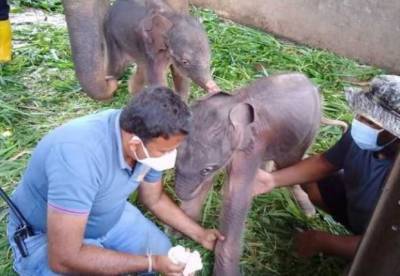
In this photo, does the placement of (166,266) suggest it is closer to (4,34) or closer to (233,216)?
(233,216)

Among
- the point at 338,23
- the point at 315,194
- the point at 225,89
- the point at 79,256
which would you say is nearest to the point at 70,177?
the point at 79,256

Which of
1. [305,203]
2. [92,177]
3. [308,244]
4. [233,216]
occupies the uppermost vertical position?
[92,177]

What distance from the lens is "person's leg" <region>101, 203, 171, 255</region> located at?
252 cm

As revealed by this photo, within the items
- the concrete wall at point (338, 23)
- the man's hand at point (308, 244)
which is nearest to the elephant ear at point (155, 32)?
the man's hand at point (308, 244)

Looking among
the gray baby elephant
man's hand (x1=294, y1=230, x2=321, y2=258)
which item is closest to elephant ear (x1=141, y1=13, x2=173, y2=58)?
the gray baby elephant

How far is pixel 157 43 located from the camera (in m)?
3.56

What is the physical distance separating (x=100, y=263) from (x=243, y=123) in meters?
0.94

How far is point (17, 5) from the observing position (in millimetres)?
5648

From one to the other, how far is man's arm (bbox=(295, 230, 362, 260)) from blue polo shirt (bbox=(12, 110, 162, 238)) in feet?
3.34

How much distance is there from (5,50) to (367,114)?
3.91 metres

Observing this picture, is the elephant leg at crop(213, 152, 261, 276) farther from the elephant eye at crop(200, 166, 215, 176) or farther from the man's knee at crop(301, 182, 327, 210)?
the man's knee at crop(301, 182, 327, 210)

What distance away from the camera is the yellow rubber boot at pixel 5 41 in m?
4.47

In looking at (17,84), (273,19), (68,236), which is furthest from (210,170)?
(273,19)

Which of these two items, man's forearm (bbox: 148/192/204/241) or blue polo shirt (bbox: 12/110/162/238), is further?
man's forearm (bbox: 148/192/204/241)
